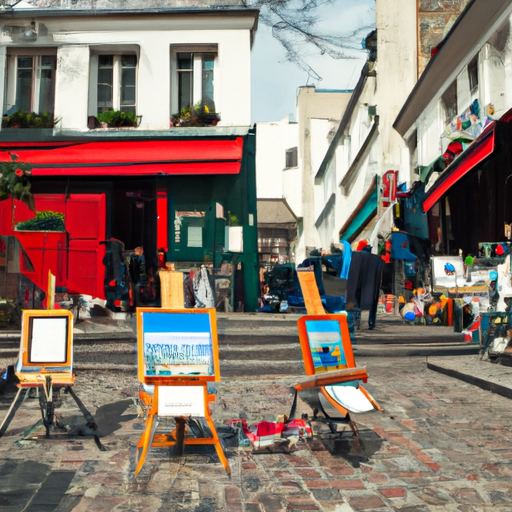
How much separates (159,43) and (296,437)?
42.2 ft

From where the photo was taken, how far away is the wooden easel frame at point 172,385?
456 cm

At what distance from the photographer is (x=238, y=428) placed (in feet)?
18.2

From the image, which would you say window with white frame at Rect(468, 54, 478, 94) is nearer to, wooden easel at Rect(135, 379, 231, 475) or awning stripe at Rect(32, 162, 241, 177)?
awning stripe at Rect(32, 162, 241, 177)

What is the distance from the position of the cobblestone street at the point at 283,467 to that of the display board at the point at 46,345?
0.57m

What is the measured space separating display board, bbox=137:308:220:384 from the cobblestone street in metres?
0.66

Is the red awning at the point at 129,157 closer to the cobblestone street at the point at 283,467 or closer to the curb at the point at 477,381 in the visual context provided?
the curb at the point at 477,381

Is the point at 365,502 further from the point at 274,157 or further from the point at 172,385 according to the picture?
the point at 274,157

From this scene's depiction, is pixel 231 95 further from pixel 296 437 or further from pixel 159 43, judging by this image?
pixel 296 437

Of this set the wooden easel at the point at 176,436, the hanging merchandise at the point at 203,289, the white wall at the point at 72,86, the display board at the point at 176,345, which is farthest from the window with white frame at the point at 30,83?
the wooden easel at the point at 176,436

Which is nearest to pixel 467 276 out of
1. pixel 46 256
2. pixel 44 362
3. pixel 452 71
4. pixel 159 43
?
pixel 44 362

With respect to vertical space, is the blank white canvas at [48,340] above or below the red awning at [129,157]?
below

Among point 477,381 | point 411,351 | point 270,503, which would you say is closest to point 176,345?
point 270,503

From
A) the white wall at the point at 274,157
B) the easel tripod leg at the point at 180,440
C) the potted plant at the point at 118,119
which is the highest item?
the white wall at the point at 274,157

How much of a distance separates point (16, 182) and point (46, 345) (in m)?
9.38
